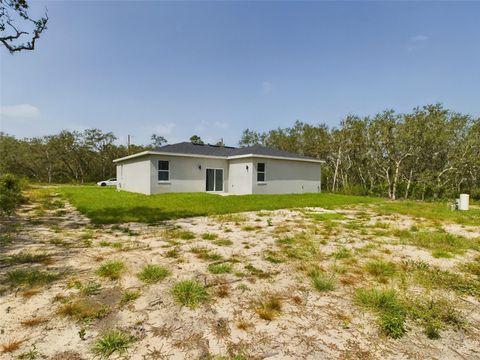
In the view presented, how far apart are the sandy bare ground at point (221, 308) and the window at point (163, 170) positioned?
9.40 meters

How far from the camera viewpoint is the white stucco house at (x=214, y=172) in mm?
14594

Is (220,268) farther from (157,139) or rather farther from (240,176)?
(157,139)

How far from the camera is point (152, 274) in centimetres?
339

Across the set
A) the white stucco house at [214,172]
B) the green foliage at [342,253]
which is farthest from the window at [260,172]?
the green foliage at [342,253]

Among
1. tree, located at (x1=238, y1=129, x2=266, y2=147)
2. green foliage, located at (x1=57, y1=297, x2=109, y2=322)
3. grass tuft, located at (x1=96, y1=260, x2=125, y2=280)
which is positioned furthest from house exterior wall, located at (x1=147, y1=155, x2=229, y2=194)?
tree, located at (x1=238, y1=129, x2=266, y2=147)

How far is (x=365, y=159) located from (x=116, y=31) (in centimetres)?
2229

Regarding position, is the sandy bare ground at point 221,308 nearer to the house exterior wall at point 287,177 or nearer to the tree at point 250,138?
the house exterior wall at point 287,177

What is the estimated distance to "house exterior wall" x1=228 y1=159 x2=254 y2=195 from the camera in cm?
1564

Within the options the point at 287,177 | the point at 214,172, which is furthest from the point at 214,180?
the point at 287,177

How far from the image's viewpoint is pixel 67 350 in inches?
77.5

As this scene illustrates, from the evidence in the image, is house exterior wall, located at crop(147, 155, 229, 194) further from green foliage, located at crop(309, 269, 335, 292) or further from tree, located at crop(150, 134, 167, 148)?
tree, located at crop(150, 134, 167, 148)

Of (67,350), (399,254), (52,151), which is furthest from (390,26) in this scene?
(52,151)

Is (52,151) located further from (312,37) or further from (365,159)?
(365,159)

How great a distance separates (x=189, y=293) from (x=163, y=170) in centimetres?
1251
